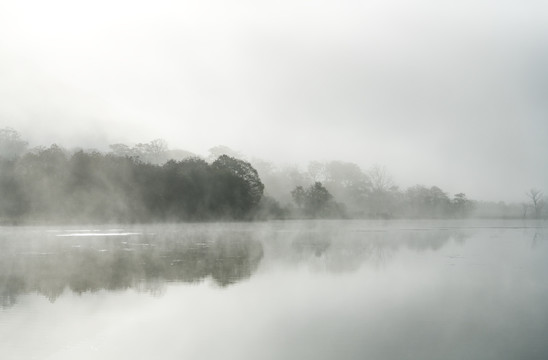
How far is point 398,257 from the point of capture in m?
23.6

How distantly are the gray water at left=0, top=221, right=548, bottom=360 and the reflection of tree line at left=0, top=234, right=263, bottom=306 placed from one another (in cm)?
6

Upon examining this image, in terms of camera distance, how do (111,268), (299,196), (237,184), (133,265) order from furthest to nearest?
(299,196) < (237,184) < (133,265) < (111,268)

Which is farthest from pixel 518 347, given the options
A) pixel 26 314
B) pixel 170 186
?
pixel 170 186

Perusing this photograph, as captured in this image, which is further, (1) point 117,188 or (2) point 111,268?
(1) point 117,188

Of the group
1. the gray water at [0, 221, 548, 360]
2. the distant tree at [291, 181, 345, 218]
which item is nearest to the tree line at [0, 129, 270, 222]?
the distant tree at [291, 181, 345, 218]

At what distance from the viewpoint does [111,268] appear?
62.5 ft

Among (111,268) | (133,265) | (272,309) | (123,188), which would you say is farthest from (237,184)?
(272,309)

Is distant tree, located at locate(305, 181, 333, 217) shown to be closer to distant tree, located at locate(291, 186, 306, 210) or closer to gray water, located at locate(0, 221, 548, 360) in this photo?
distant tree, located at locate(291, 186, 306, 210)

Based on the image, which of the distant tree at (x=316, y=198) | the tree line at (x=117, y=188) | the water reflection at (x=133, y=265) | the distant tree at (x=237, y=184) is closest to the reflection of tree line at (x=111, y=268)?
the water reflection at (x=133, y=265)

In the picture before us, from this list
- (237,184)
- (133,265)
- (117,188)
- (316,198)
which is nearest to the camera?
(133,265)

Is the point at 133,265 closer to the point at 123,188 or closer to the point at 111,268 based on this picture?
the point at 111,268

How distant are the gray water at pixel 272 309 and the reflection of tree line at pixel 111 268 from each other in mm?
56

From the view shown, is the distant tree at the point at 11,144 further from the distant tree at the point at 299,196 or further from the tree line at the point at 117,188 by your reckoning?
the distant tree at the point at 299,196

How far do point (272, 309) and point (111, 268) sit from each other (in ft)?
29.2
